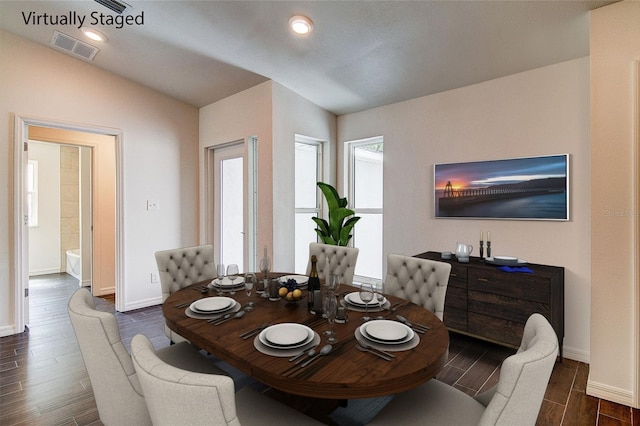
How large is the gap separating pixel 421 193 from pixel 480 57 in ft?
4.99

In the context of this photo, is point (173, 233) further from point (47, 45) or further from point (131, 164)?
point (47, 45)

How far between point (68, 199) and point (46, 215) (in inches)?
18.6

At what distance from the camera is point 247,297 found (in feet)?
6.69

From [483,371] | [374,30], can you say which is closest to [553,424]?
[483,371]

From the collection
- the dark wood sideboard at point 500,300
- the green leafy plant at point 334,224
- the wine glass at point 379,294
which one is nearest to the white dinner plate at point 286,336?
the wine glass at point 379,294

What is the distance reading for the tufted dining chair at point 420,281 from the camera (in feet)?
6.80

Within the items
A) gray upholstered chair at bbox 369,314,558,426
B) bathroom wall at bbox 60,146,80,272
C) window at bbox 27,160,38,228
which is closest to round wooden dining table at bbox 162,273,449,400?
gray upholstered chair at bbox 369,314,558,426

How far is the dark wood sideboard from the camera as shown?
8.39ft

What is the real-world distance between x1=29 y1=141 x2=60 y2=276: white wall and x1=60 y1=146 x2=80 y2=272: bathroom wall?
0.09 m

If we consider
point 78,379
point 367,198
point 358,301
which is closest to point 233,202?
point 367,198

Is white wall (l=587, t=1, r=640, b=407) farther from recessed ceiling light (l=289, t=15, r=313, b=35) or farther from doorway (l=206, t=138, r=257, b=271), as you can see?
doorway (l=206, t=138, r=257, b=271)

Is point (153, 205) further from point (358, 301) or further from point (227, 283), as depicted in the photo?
point (358, 301)

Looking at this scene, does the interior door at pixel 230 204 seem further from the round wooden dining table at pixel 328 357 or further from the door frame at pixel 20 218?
the round wooden dining table at pixel 328 357

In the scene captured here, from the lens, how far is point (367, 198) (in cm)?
448
